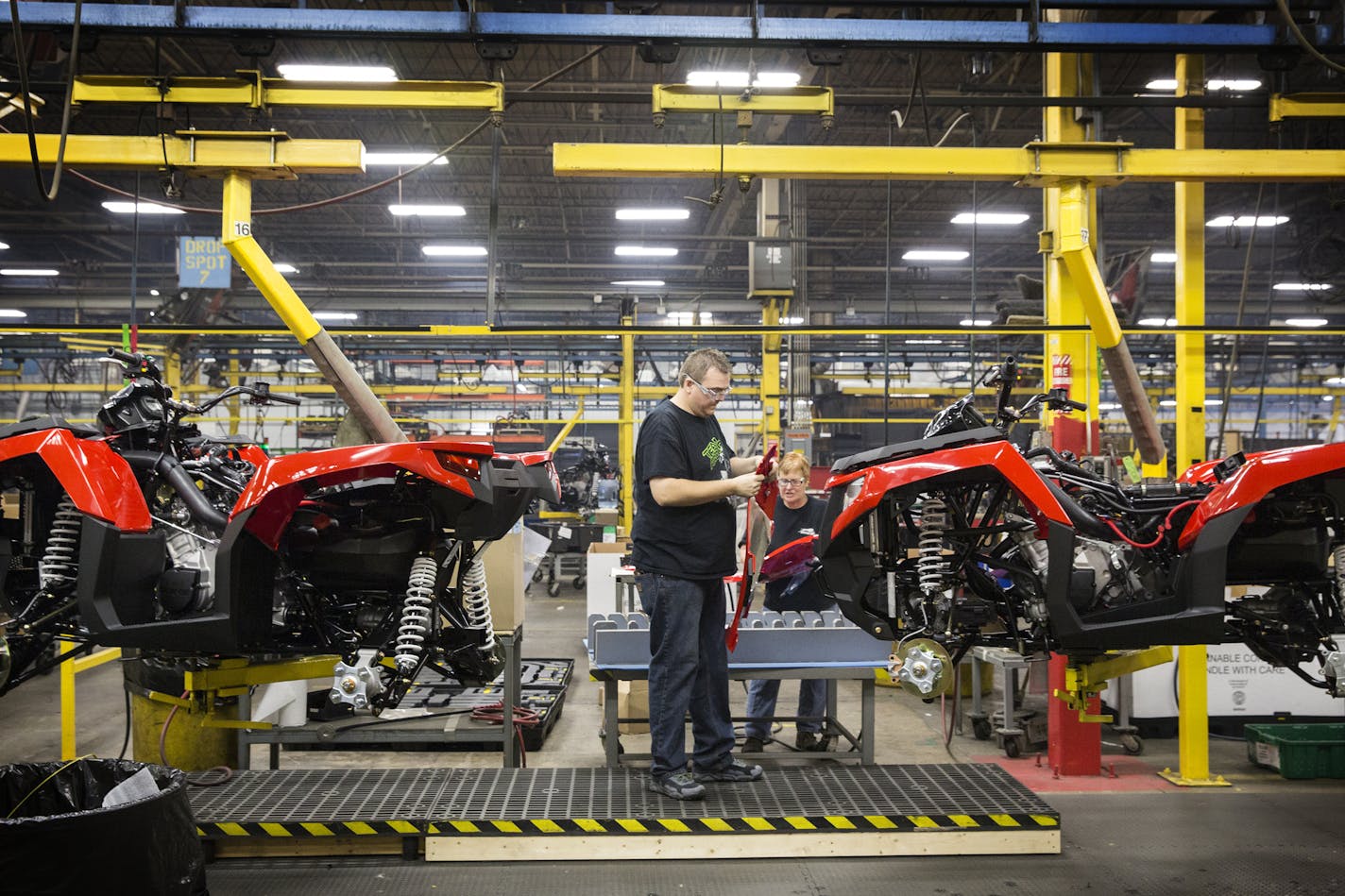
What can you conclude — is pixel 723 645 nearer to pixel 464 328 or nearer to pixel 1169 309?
pixel 464 328

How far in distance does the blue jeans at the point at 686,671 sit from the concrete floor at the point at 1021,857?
430mm

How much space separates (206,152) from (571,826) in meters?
3.21

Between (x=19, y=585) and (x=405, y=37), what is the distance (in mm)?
2642

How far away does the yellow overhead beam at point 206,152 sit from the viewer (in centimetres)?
389

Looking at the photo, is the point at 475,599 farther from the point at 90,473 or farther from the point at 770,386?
the point at 770,386

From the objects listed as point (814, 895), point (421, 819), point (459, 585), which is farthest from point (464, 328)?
point (814, 895)

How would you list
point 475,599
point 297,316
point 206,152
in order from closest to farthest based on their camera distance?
point 475,599 < point 297,316 < point 206,152

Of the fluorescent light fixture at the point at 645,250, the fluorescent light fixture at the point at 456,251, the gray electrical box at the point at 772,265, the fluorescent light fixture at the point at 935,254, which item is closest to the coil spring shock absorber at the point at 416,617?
the gray electrical box at the point at 772,265

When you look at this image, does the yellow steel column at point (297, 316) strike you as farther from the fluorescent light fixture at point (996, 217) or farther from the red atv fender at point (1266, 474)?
the fluorescent light fixture at point (996, 217)

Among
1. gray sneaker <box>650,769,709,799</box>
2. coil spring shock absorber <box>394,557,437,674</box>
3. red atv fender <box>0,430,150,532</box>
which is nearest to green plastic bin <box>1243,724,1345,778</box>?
gray sneaker <box>650,769,709,799</box>

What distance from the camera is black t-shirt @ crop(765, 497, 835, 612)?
4898mm

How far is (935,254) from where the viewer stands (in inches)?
639

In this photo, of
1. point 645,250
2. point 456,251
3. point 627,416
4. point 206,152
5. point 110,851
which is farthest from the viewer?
point 645,250

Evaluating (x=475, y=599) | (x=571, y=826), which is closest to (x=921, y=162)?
(x=475, y=599)
